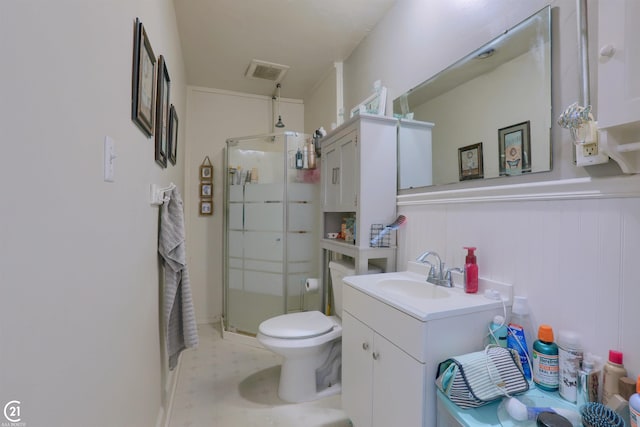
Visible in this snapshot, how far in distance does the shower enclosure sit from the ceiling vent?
59 centimetres

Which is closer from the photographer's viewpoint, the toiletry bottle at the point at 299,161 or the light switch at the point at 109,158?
the light switch at the point at 109,158

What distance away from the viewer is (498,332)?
3.51ft

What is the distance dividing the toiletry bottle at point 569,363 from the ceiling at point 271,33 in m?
2.06

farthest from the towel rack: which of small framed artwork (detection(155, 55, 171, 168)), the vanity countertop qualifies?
the vanity countertop

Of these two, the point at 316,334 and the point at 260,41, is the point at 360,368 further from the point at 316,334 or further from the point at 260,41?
the point at 260,41

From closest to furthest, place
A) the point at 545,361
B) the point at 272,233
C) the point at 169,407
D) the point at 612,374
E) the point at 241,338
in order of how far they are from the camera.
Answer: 1. the point at 612,374
2. the point at 545,361
3. the point at 169,407
4. the point at 241,338
5. the point at 272,233

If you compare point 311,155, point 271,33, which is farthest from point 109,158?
point 311,155

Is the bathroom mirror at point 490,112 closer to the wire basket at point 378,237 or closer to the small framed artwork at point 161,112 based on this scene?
the wire basket at point 378,237

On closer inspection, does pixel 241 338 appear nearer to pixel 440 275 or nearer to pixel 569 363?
pixel 440 275

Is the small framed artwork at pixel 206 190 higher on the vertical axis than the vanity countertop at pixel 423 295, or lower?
higher

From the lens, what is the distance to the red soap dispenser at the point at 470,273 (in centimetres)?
125

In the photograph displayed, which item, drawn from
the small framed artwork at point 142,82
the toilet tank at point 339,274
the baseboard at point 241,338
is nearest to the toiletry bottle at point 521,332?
the toilet tank at point 339,274

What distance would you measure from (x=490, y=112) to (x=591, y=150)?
464mm

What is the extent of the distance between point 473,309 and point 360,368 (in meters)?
0.61
